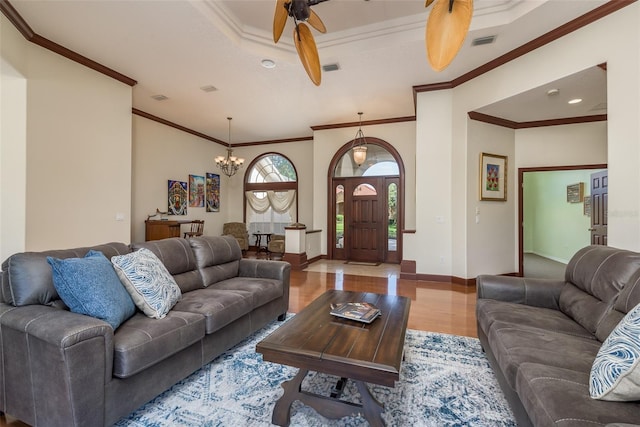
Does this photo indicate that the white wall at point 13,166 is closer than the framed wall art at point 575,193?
Yes

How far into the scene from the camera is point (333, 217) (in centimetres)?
713

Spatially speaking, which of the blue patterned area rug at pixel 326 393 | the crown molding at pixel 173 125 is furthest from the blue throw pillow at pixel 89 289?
the crown molding at pixel 173 125

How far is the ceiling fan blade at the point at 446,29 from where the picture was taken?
1547 millimetres

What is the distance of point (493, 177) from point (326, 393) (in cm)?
438

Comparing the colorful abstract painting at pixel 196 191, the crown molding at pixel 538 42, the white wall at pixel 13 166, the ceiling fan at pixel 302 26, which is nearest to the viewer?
the ceiling fan at pixel 302 26

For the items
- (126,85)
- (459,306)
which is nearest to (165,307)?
(459,306)

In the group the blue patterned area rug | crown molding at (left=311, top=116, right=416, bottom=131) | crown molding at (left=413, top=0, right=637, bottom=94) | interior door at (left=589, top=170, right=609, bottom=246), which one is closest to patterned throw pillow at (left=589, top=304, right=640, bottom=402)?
the blue patterned area rug

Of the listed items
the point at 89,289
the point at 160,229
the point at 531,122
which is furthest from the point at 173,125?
the point at 531,122

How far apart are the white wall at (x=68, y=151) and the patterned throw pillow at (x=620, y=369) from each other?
507cm

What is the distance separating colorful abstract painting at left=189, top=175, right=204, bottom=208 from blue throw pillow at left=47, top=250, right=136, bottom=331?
5.92 meters

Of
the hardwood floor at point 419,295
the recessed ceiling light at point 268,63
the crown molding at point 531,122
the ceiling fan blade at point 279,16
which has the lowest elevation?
the hardwood floor at point 419,295

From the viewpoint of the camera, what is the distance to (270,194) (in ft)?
27.8

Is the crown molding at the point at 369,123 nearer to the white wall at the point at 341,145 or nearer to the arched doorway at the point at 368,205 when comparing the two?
the white wall at the point at 341,145

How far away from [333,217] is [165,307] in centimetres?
539
